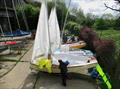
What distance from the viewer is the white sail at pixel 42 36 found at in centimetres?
1320

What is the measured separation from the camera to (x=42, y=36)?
44.0 ft

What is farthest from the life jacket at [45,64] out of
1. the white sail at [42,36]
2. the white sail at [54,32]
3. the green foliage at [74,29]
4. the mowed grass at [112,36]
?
the green foliage at [74,29]

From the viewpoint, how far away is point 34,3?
48.7 metres

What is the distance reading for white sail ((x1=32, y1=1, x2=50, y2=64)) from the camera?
43.3 feet

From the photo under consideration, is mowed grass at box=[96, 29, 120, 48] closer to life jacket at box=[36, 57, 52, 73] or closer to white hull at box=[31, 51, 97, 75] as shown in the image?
white hull at box=[31, 51, 97, 75]

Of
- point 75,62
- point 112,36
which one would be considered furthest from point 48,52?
point 112,36

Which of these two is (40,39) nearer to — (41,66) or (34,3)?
(41,66)

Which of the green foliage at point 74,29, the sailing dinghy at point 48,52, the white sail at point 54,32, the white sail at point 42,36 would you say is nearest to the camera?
the sailing dinghy at point 48,52

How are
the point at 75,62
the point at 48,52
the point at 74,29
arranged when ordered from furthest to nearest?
the point at 74,29 → the point at 48,52 → the point at 75,62

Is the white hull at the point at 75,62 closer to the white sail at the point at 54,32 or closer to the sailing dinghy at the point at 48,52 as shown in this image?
the sailing dinghy at the point at 48,52

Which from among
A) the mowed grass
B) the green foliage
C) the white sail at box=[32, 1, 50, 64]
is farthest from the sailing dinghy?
the green foliage

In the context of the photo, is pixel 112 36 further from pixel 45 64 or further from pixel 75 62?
pixel 45 64

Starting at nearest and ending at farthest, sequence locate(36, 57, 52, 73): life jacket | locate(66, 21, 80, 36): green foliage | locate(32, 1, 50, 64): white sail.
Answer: locate(36, 57, 52, 73): life jacket → locate(32, 1, 50, 64): white sail → locate(66, 21, 80, 36): green foliage

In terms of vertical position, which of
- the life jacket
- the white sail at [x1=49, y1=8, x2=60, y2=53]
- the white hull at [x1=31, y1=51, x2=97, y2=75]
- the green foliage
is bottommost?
the green foliage
